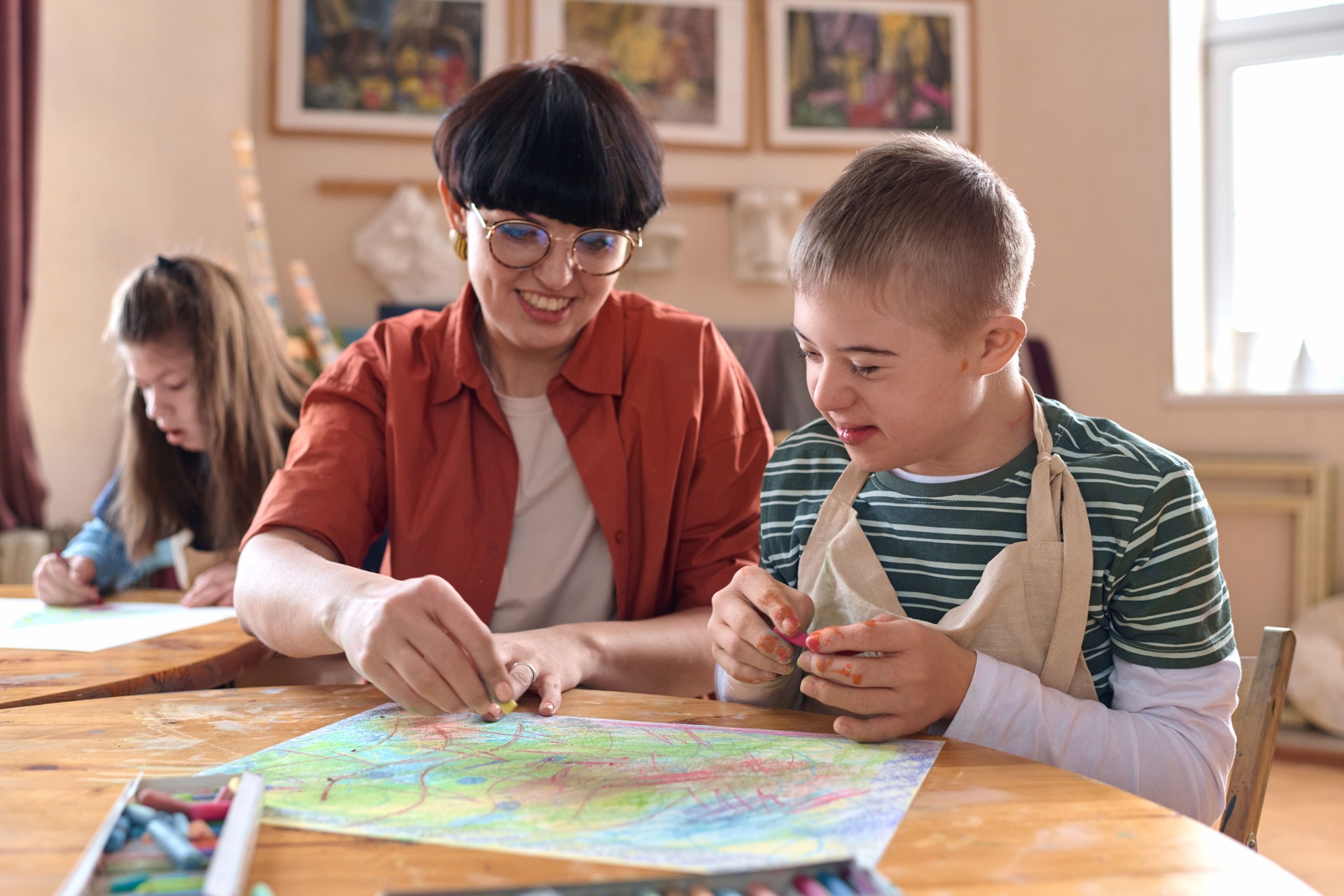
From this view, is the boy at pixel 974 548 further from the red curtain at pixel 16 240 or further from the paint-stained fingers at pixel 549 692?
the red curtain at pixel 16 240

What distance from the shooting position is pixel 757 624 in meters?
0.94

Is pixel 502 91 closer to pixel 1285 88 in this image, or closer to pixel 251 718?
pixel 251 718

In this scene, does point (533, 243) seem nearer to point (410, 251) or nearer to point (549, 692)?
point (549, 692)

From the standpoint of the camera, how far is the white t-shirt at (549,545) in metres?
1.36

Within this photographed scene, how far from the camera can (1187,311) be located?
3.41m

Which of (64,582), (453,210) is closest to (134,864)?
(453,210)

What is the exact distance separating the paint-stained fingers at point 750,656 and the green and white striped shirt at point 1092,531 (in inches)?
7.7

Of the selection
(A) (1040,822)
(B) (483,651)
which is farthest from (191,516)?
(A) (1040,822)

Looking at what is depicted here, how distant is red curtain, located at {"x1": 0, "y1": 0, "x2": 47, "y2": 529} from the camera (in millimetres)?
2658

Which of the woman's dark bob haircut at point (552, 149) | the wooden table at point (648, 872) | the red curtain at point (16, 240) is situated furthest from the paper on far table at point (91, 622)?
the red curtain at point (16, 240)

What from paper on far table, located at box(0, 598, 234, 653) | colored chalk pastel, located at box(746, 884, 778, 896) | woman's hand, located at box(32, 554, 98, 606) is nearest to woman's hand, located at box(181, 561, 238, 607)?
paper on far table, located at box(0, 598, 234, 653)

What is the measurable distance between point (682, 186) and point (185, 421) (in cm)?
213

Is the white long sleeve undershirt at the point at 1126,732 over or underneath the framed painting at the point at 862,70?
underneath

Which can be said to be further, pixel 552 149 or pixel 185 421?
pixel 185 421
